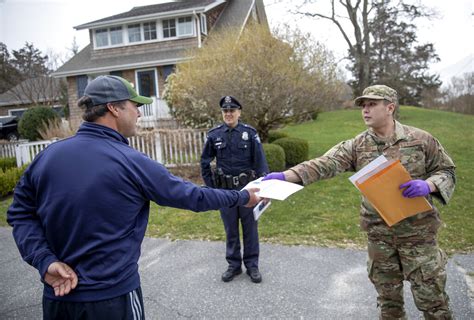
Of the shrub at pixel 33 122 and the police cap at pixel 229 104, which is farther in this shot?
the shrub at pixel 33 122

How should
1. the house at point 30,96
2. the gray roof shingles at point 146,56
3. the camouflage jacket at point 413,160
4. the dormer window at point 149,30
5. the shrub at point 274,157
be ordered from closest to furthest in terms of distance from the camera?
the camouflage jacket at point 413,160 → the shrub at point 274,157 → the gray roof shingles at point 146,56 → the dormer window at point 149,30 → the house at point 30,96

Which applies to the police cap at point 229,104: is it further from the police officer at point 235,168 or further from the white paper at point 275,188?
the white paper at point 275,188

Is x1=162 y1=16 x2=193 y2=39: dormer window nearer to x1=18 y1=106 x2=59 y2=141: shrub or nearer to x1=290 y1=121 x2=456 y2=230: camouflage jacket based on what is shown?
x1=18 y1=106 x2=59 y2=141: shrub

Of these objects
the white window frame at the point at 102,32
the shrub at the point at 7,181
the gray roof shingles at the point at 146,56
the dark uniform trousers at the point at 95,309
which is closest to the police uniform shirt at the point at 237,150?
the dark uniform trousers at the point at 95,309

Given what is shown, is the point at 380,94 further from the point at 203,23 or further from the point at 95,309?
the point at 203,23

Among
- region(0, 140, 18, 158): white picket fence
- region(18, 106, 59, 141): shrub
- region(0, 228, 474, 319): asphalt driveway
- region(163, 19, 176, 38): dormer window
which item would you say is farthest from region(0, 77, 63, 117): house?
region(0, 228, 474, 319): asphalt driveway

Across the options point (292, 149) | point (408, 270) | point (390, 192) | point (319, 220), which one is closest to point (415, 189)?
point (390, 192)

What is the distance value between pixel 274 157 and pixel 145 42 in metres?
15.1

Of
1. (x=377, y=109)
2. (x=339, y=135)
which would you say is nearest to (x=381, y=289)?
(x=377, y=109)

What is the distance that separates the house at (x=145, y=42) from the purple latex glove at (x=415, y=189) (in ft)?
56.3

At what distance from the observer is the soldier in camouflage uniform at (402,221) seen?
8.10 feet

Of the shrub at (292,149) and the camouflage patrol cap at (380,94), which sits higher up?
the camouflage patrol cap at (380,94)

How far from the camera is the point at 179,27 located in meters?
19.9

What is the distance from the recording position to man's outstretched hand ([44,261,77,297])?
172 centimetres
